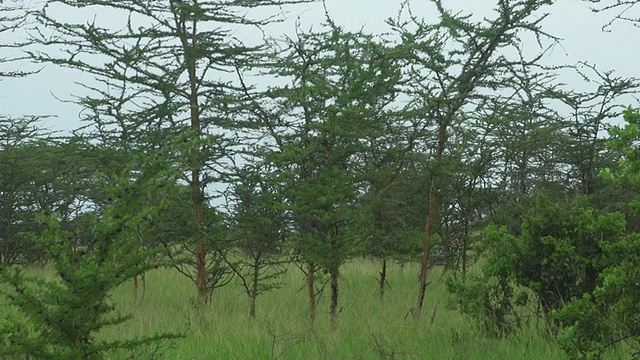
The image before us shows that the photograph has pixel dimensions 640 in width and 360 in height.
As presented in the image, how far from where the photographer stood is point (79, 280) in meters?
4.82

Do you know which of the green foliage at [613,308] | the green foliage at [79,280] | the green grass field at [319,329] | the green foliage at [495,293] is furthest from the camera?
the green foliage at [495,293]

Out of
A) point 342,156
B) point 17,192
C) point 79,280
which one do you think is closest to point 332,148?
point 342,156

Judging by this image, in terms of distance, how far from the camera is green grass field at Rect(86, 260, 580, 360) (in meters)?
7.12

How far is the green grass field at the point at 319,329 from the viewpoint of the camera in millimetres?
7121

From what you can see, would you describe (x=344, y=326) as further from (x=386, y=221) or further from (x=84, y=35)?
(x=84, y=35)

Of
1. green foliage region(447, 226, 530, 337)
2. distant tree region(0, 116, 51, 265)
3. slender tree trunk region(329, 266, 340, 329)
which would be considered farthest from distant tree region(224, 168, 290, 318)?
distant tree region(0, 116, 51, 265)

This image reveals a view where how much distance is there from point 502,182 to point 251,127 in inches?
298

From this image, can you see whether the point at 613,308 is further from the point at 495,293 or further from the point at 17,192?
the point at 17,192

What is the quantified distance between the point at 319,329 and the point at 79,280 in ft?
15.2

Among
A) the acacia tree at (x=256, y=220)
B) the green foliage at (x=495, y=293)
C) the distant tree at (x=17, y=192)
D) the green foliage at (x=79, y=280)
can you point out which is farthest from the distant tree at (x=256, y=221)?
the distant tree at (x=17, y=192)

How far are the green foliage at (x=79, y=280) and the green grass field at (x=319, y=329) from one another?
763mm

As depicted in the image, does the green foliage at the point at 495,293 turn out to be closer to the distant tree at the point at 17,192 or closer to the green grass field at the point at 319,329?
the green grass field at the point at 319,329

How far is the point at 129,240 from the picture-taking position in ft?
16.5

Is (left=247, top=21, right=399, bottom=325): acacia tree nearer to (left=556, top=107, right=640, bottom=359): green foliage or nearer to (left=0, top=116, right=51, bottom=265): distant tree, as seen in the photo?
(left=556, top=107, right=640, bottom=359): green foliage
